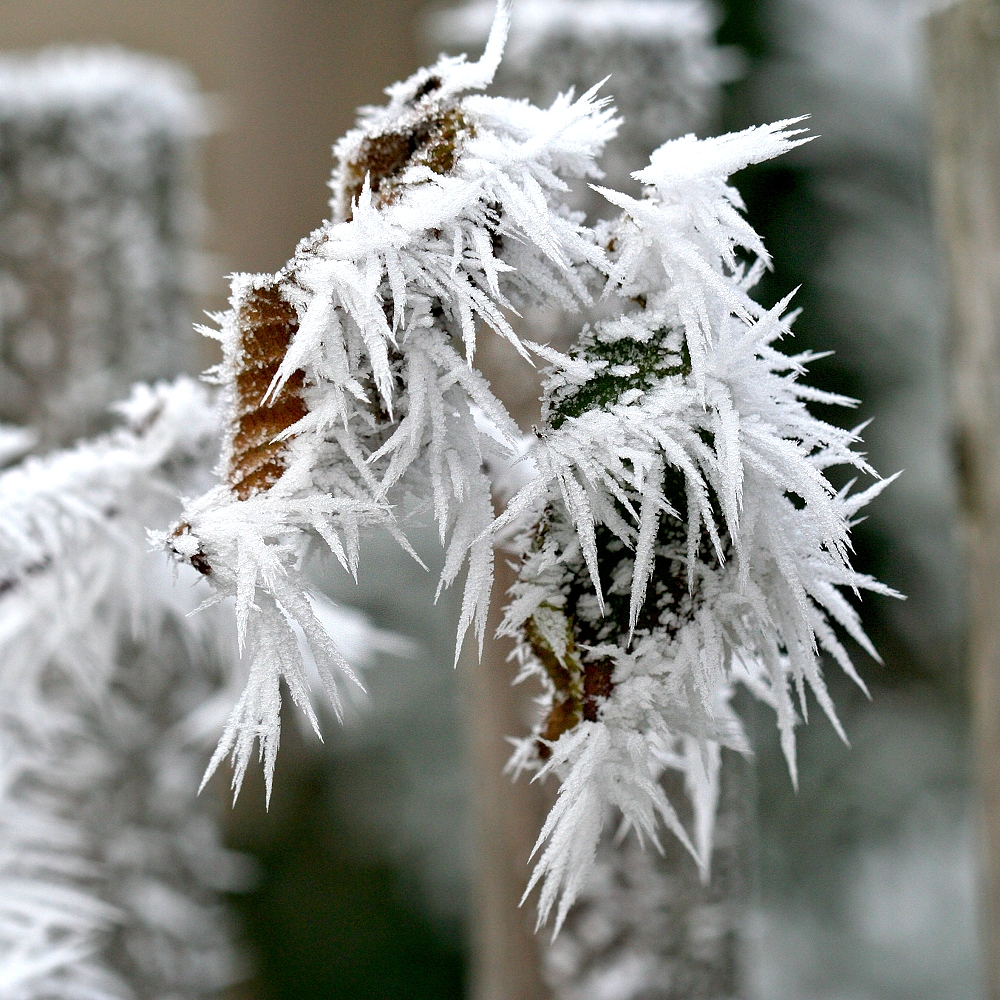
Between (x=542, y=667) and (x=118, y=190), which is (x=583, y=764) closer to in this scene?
(x=542, y=667)

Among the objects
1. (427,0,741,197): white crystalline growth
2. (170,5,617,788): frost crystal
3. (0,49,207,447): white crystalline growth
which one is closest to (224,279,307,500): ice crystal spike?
(170,5,617,788): frost crystal

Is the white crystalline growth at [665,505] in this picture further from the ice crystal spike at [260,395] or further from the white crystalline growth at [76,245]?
the white crystalline growth at [76,245]

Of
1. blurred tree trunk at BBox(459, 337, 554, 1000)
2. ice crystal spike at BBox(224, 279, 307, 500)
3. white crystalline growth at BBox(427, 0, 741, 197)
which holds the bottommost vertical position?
blurred tree trunk at BBox(459, 337, 554, 1000)

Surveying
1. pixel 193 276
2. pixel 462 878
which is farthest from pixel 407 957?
pixel 193 276

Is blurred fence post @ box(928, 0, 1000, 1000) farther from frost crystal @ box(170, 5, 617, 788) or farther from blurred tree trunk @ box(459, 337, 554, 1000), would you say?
frost crystal @ box(170, 5, 617, 788)

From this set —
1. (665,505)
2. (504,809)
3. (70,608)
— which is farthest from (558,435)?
(504,809)
